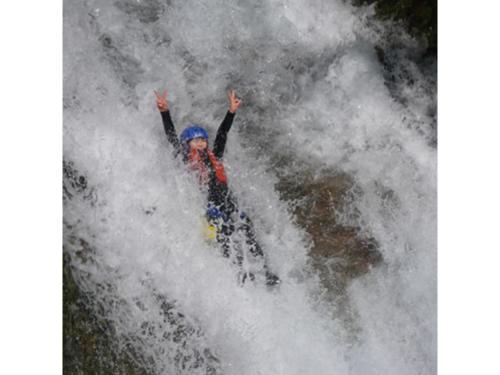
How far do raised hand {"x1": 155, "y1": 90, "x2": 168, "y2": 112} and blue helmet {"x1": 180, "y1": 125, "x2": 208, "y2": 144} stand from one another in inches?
7.7

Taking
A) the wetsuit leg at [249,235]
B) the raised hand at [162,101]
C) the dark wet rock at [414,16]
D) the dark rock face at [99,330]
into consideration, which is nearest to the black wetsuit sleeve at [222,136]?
the raised hand at [162,101]

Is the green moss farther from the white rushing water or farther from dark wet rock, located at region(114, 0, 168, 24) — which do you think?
dark wet rock, located at region(114, 0, 168, 24)

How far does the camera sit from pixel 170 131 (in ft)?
9.75

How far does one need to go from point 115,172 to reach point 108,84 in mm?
579

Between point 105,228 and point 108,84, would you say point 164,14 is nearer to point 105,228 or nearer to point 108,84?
point 108,84

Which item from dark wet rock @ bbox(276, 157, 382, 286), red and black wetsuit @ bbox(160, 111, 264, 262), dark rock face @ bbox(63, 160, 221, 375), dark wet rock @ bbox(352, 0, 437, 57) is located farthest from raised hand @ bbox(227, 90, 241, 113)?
dark wet rock @ bbox(352, 0, 437, 57)

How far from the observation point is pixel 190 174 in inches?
121

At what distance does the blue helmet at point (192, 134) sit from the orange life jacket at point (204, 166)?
80mm

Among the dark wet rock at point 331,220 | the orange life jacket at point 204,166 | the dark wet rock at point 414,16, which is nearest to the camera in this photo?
the orange life jacket at point 204,166

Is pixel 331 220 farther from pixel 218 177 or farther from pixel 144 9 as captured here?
pixel 144 9

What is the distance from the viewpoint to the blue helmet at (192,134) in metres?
2.99

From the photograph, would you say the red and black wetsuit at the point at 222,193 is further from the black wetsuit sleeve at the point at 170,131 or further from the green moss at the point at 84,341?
the green moss at the point at 84,341
